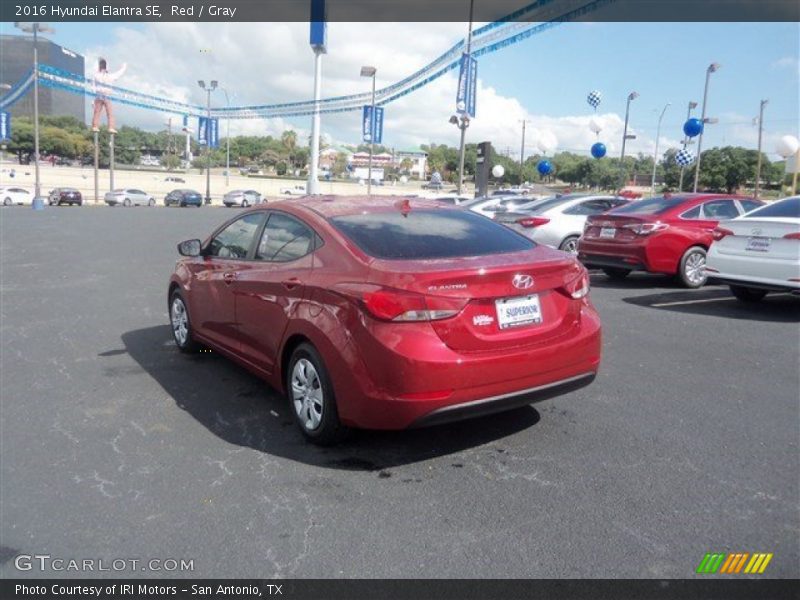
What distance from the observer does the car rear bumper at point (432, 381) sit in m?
3.39

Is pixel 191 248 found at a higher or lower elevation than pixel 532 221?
lower

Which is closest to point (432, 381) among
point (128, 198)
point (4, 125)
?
point (128, 198)

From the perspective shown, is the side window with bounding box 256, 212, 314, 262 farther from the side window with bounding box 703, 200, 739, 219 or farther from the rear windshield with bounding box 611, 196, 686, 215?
the side window with bounding box 703, 200, 739, 219

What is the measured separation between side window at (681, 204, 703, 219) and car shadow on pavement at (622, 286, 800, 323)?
45.2 inches

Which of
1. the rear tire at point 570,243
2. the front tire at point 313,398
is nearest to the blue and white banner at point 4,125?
the rear tire at point 570,243

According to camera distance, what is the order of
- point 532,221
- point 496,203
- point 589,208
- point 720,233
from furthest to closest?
1. point 496,203
2. point 589,208
3. point 532,221
4. point 720,233

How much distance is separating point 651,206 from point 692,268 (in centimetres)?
118

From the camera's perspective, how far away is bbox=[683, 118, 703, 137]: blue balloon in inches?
1157

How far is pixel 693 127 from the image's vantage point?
2944 centimetres

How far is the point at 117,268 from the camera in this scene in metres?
12.0

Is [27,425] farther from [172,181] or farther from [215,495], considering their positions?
[172,181]

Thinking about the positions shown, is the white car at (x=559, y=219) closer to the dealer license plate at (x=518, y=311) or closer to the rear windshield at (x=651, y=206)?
the rear windshield at (x=651, y=206)

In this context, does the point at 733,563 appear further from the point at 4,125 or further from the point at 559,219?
the point at 4,125

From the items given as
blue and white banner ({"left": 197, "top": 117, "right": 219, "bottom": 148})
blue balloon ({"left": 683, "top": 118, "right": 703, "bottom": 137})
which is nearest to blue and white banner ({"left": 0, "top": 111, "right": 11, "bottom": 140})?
blue and white banner ({"left": 197, "top": 117, "right": 219, "bottom": 148})
